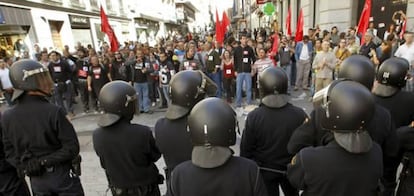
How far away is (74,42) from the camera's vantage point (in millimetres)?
20781

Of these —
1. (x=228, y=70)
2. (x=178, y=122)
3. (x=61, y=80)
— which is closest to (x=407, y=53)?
(x=228, y=70)


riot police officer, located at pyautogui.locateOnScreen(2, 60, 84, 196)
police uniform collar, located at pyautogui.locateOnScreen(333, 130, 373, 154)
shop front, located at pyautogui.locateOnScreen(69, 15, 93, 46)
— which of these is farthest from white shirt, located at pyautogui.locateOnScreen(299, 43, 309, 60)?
shop front, located at pyautogui.locateOnScreen(69, 15, 93, 46)

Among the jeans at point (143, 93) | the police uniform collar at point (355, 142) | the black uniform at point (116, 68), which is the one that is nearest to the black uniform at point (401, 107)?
the police uniform collar at point (355, 142)

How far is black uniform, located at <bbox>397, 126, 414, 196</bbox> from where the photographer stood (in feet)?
8.43

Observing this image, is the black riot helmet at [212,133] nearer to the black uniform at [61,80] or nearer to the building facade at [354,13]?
the black uniform at [61,80]

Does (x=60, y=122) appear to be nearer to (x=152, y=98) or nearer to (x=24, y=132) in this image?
(x=24, y=132)

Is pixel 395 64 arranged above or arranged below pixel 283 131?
above

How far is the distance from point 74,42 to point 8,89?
13.2 metres

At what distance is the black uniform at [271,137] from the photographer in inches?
108

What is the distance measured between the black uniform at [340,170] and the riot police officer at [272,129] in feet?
2.60

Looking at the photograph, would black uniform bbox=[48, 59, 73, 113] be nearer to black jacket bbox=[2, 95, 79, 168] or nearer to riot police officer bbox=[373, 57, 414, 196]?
black jacket bbox=[2, 95, 79, 168]

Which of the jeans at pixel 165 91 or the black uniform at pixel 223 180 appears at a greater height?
the black uniform at pixel 223 180

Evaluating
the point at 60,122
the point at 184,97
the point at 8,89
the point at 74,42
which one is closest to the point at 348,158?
the point at 184,97

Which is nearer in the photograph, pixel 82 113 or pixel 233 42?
pixel 82 113
